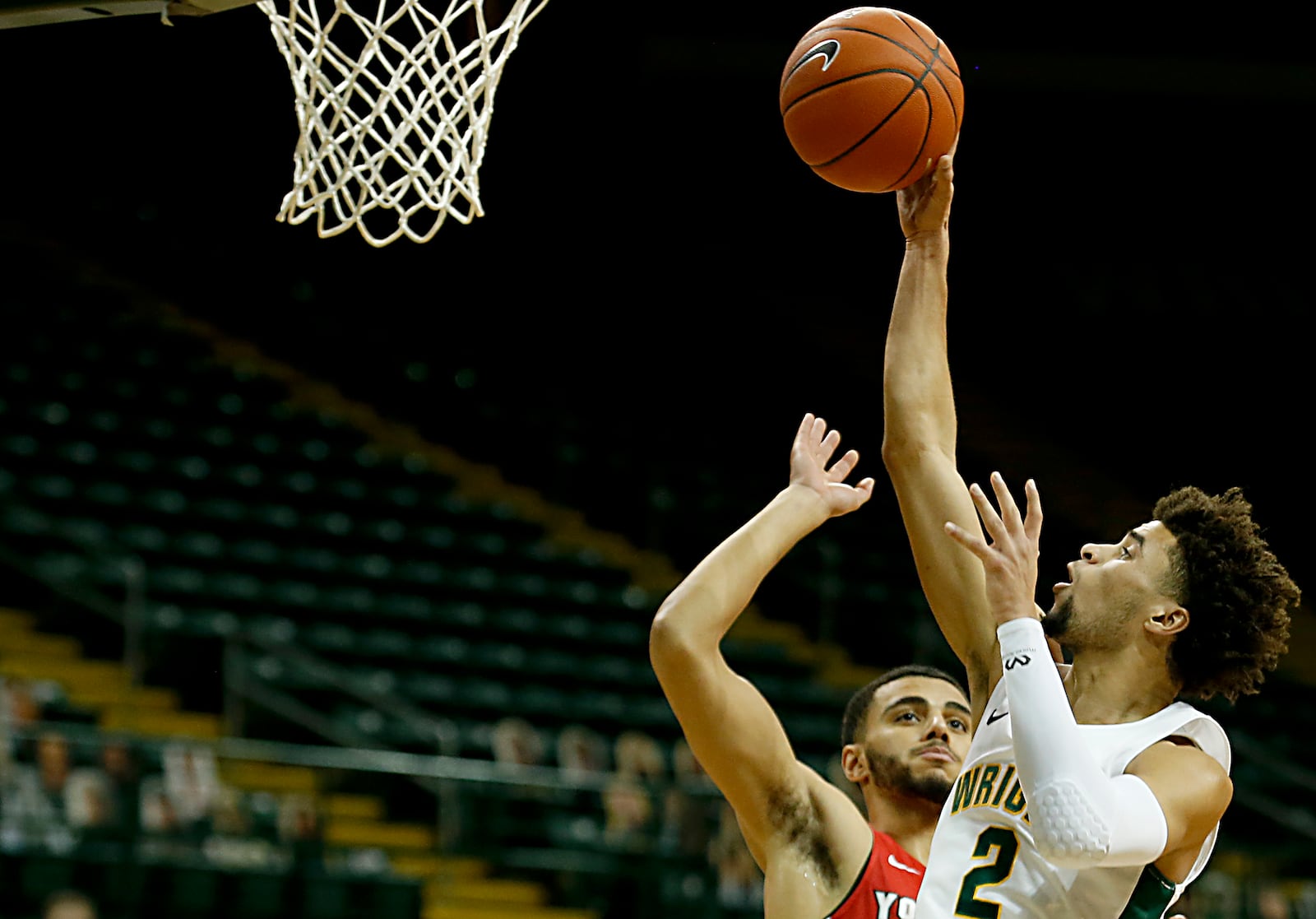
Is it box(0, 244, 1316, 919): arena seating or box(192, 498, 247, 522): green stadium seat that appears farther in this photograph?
box(192, 498, 247, 522): green stadium seat

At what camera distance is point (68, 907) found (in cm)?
574

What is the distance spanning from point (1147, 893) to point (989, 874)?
0.71 feet

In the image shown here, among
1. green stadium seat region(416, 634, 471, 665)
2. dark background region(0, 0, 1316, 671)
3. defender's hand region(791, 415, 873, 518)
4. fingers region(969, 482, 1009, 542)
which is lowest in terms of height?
green stadium seat region(416, 634, 471, 665)

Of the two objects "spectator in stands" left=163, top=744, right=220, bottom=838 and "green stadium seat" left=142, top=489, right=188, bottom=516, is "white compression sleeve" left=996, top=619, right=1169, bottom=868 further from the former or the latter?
"green stadium seat" left=142, top=489, right=188, bottom=516

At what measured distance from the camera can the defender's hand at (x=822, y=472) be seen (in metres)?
2.80

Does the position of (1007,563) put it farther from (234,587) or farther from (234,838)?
(234,587)

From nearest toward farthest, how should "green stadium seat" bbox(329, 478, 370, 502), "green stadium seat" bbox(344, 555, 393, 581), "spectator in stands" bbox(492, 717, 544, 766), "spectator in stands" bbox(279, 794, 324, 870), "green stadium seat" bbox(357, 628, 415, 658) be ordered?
"spectator in stands" bbox(279, 794, 324, 870)
"spectator in stands" bbox(492, 717, 544, 766)
"green stadium seat" bbox(357, 628, 415, 658)
"green stadium seat" bbox(344, 555, 393, 581)
"green stadium seat" bbox(329, 478, 370, 502)

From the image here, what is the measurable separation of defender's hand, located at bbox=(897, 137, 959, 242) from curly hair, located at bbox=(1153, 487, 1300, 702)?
75cm

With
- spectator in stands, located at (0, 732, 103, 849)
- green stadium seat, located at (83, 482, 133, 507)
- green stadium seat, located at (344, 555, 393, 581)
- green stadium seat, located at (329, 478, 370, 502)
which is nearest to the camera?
spectator in stands, located at (0, 732, 103, 849)

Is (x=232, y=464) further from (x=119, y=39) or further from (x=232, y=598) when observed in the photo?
(x=119, y=39)

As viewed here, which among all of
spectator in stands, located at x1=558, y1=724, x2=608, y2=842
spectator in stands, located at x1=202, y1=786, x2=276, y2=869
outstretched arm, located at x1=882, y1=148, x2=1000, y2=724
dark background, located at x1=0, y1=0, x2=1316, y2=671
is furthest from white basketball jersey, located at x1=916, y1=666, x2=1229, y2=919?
dark background, located at x1=0, y1=0, x2=1316, y2=671

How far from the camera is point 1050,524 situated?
40.4 ft

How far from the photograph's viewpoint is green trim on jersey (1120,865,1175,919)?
244cm

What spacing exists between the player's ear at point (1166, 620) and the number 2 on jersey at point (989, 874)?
367 millimetres
